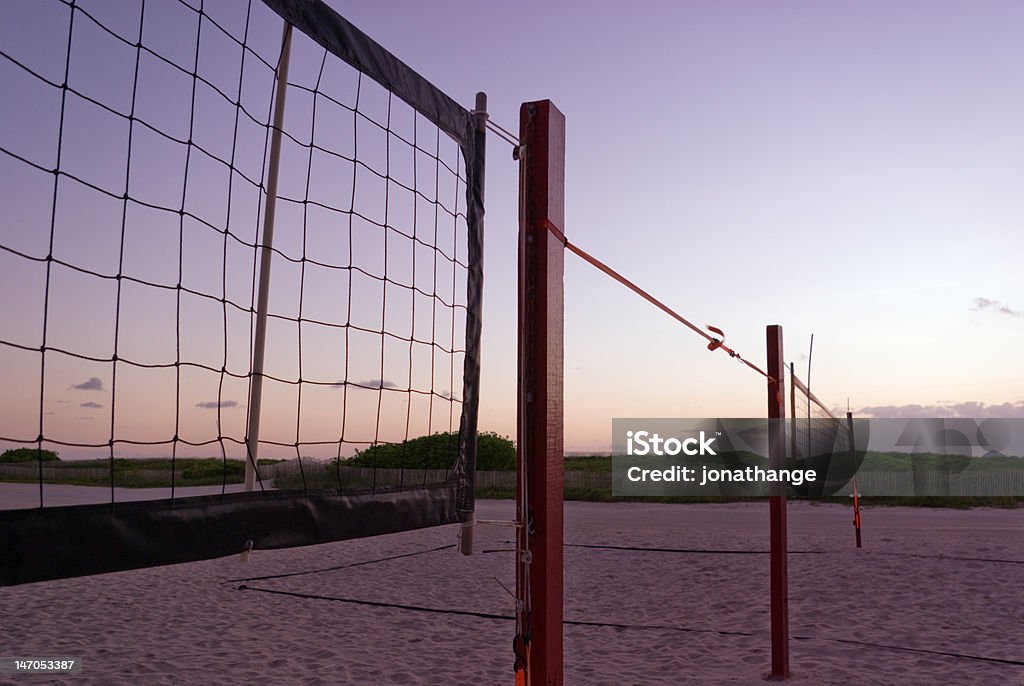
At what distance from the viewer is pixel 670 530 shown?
13.7 meters

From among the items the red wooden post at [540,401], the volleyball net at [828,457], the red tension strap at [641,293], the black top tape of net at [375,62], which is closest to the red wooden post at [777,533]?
the red tension strap at [641,293]

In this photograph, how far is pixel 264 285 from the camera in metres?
3.04

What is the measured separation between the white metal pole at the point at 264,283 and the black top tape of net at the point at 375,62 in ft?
0.30

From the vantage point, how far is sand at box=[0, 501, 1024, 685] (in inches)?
214

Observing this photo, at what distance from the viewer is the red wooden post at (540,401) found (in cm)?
231

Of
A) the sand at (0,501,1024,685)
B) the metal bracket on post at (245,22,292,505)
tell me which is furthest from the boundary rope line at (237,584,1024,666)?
the metal bracket on post at (245,22,292,505)

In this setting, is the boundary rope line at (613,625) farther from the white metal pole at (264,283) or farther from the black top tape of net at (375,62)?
the black top tape of net at (375,62)

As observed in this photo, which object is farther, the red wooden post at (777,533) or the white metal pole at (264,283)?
the red wooden post at (777,533)

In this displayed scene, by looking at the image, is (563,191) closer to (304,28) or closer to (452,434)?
(304,28)

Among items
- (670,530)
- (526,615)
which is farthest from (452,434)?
(670,530)

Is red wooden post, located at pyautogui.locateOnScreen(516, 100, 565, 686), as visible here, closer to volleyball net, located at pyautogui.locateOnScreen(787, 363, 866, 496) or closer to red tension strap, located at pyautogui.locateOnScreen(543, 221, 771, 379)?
red tension strap, located at pyautogui.locateOnScreen(543, 221, 771, 379)

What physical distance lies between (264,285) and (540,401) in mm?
1244

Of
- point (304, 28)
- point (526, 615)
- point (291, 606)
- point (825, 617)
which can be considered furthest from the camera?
point (291, 606)

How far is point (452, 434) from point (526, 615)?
5.02 ft
